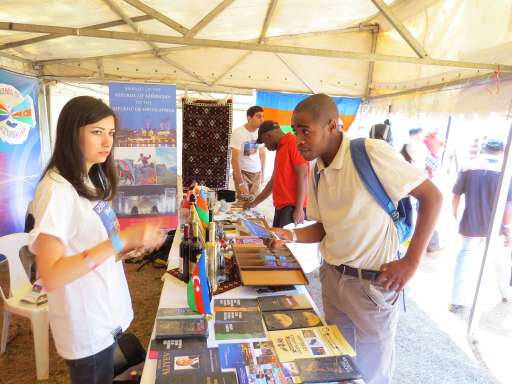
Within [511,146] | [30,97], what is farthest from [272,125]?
[30,97]

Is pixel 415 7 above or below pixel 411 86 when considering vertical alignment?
above

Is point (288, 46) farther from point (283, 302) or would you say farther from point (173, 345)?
point (173, 345)

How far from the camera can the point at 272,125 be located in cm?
311

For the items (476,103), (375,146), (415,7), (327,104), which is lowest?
(375,146)

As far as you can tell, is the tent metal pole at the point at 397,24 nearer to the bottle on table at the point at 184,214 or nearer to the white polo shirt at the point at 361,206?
the white polo shirt at the point at 361,206

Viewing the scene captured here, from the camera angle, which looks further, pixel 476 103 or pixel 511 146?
pixel 476 103

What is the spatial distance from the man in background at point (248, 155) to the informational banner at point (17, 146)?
252cm

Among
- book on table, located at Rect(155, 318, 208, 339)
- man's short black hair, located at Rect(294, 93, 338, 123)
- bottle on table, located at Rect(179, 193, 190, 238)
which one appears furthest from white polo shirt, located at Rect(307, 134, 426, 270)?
bottle on table, located at Rect(179, 193, 190, 238)

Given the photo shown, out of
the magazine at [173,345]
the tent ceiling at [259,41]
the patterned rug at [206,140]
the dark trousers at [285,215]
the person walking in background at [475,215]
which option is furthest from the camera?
the patterned rug at [206,140]

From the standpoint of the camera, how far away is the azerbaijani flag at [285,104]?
5.87 m

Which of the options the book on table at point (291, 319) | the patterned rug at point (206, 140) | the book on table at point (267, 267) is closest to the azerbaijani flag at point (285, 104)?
the patterned rug at point (206, 140)

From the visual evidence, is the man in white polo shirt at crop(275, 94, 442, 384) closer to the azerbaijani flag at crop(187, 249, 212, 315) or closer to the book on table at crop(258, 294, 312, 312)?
the book on table at crop(258, 294, 312, 312)

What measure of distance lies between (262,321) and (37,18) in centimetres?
349

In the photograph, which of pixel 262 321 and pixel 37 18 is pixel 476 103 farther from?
pixel 37 18
